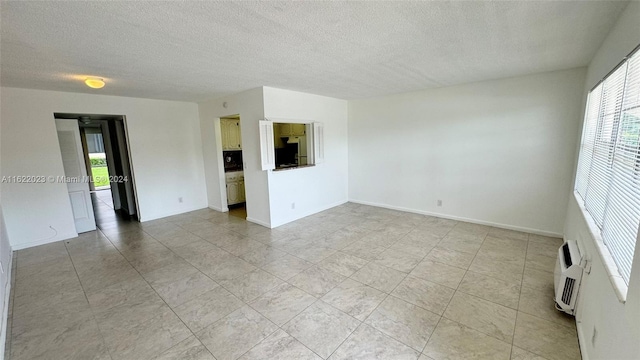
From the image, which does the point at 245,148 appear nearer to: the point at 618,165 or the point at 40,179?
the point at 40,179

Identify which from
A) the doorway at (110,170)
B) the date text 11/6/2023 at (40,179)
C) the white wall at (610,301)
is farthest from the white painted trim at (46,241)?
the white wall at (610,301)

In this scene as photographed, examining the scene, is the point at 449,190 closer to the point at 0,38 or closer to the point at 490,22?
the point at 490,22

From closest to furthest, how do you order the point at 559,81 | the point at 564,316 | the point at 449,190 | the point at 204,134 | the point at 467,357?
the point at 467,357, the point at 564,316, the point at 559,81, the point at 449,190, the point at 204,134

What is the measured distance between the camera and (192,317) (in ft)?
7.20

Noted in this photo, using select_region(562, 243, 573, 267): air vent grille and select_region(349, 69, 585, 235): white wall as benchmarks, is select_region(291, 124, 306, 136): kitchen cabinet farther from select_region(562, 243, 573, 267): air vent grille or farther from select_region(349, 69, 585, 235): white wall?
select_region(562, 243, 573, 267): air vent grille

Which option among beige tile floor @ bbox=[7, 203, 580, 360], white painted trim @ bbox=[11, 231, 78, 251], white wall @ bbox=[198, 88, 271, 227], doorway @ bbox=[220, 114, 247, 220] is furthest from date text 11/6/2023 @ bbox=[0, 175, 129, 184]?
doorway @ bbox=[220, 114, 247, 220]

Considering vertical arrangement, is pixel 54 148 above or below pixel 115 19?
below

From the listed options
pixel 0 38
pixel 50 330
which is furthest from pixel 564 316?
pixel 0 38

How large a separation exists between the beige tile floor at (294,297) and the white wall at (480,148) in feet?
1.83

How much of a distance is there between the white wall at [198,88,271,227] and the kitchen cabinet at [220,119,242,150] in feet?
0.88

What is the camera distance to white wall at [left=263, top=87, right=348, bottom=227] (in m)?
4.28

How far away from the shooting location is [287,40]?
2.17 meters

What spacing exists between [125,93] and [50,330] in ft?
11.6

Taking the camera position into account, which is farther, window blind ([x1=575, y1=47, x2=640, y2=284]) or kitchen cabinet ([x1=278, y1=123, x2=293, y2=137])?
kitchen cabinet ([x1=278, y1=123, x2=293, y2=137])
